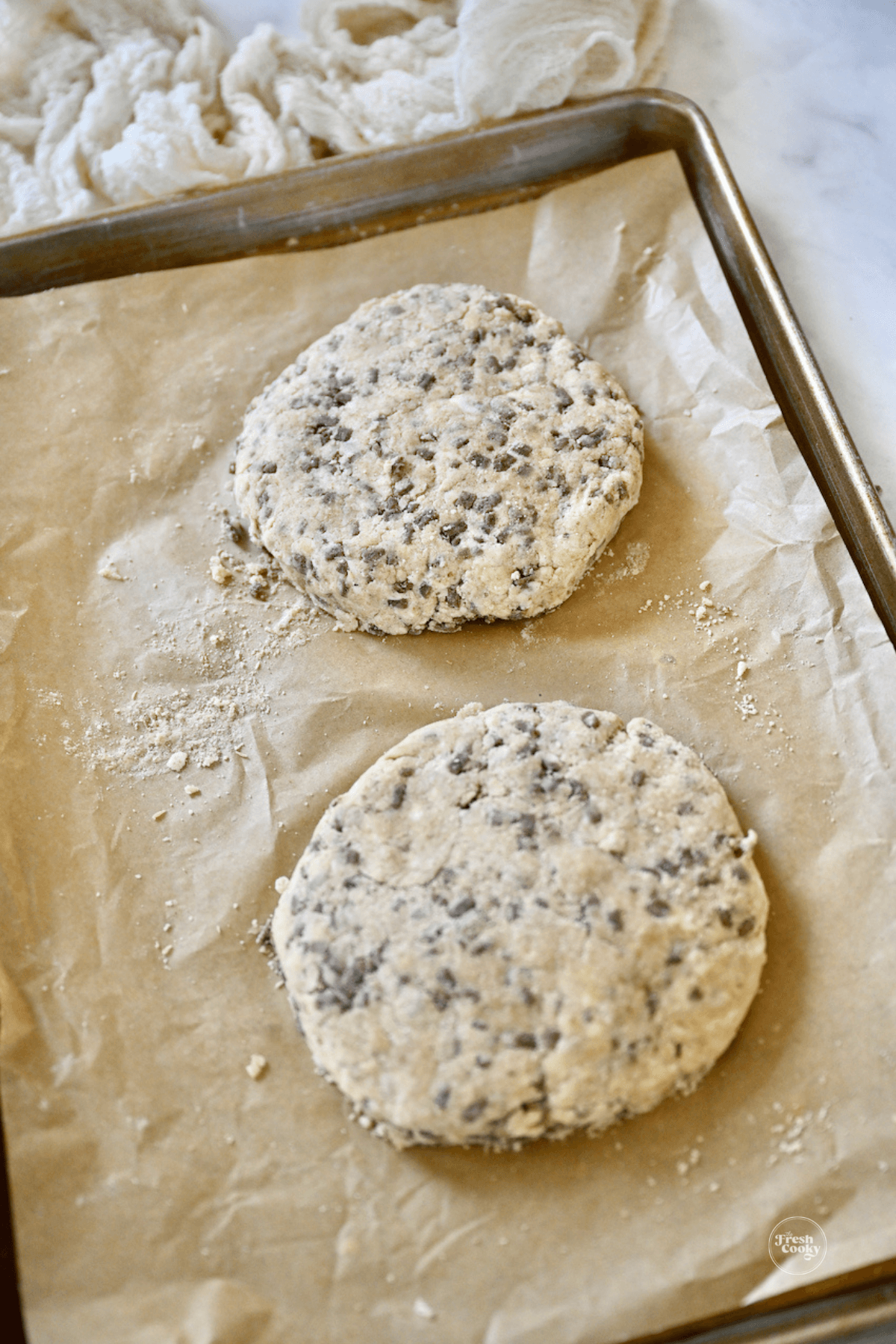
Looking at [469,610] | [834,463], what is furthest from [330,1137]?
[834,463]

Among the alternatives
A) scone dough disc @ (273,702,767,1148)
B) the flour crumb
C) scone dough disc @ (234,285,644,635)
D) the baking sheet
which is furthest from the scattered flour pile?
scone dough disc @ (273,702,767,1148)

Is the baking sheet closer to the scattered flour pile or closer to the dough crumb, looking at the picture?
the dough crumb

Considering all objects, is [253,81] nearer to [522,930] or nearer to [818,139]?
[818,139]

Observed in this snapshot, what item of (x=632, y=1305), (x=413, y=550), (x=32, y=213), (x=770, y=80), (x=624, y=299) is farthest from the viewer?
(x=770, y=80)

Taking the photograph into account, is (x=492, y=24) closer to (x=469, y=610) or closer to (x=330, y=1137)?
(x=469, y=610)

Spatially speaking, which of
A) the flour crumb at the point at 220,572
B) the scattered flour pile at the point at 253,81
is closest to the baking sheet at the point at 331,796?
the flour crumb at the point at 220,572

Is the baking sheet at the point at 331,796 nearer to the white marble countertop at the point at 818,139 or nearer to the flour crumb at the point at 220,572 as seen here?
the flour crumb at the point at 220,572
